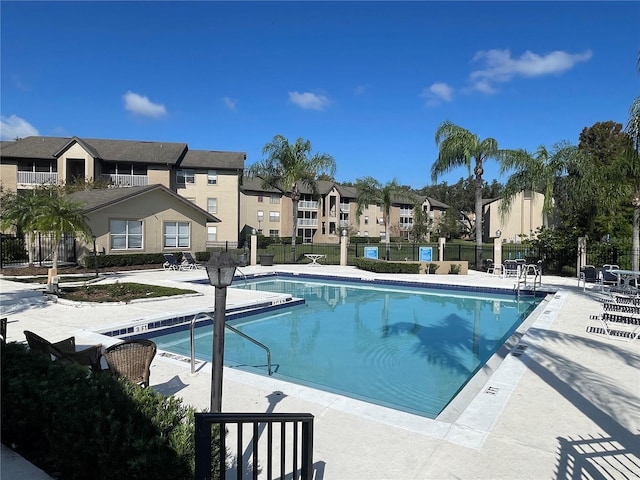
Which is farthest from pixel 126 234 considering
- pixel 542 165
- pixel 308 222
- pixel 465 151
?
pixel 308 222

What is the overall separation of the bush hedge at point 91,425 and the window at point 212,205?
37.1 metres

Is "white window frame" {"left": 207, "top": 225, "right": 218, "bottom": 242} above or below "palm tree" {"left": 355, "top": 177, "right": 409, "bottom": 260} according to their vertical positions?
below

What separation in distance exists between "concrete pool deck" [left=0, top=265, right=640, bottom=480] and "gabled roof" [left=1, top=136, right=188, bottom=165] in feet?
96.9

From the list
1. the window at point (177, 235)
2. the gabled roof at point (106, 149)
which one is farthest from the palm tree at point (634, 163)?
the gabled roof at point (106, 149)

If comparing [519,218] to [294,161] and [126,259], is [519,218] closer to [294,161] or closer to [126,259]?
[294,161]

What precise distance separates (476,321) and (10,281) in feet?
57.7

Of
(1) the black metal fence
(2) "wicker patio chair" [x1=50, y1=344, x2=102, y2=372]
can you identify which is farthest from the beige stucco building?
(2) "wicker patio chair" [x1=50, y1=344, x2=102, y2=372]

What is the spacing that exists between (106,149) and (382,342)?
35.2 meters

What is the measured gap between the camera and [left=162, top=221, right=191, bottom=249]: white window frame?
85.2ft

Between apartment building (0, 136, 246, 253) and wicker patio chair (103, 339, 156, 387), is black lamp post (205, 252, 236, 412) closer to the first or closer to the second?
wicker patio chair (103, 339, 156, 387)

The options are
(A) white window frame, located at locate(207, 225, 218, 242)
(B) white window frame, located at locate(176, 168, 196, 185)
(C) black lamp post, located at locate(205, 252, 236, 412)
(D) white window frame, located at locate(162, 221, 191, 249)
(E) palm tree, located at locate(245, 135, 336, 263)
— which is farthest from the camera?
(A) white window frame, located at locate(207, 225, 218, 242)

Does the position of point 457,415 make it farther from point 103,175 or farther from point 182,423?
point 103,175

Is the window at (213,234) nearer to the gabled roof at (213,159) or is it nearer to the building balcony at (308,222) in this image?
the gabled roof at (213,159)

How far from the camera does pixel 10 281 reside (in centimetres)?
1728
